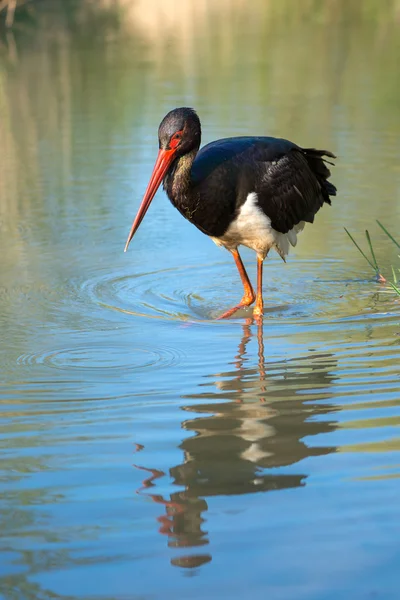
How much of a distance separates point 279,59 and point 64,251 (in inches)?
471

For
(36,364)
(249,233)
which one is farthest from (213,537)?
(249,233)

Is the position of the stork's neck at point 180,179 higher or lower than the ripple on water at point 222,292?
higher

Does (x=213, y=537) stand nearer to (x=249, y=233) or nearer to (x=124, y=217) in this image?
(x=249, y=233)

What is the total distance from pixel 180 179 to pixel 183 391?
5.00 ft

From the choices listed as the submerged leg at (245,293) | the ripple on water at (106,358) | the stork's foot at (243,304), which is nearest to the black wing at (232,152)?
the submerged leg at (245,293)

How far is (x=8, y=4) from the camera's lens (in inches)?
944

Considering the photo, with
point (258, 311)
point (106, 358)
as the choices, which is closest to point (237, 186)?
point (258, 311)

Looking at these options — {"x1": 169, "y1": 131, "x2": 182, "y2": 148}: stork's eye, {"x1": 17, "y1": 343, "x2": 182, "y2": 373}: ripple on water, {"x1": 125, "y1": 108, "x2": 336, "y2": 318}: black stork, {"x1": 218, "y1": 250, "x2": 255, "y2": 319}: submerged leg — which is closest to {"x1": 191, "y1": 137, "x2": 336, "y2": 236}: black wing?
{"x1": 125, "y1": 108, "x2": 336, "y2": 318}: black stork

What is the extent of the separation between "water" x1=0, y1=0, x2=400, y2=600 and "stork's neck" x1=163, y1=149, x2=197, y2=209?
66 centimetres

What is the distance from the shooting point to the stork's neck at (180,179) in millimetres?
5621

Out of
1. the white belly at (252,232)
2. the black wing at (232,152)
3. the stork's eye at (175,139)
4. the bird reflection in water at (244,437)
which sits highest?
the stork's eye at (175,139)

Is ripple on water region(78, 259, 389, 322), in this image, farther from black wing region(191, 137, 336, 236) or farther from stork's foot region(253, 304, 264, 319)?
black wing region(191, 137, 336, 236)

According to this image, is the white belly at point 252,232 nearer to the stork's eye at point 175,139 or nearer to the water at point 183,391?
the water at point 183,391

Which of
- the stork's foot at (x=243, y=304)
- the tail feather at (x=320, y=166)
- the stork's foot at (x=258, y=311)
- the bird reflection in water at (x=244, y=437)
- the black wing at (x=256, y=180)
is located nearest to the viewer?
the bird reflection in water at (x=244, y=437)
